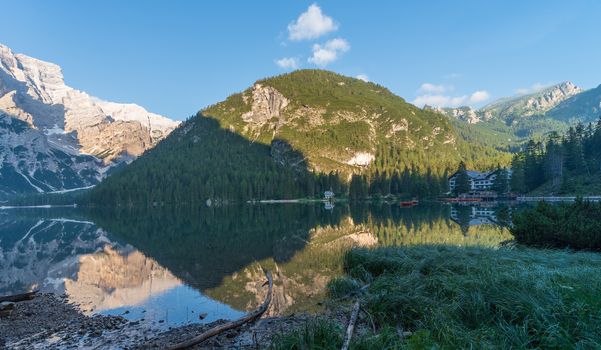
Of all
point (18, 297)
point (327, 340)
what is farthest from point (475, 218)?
point (18, 297)

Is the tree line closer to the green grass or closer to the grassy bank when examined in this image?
the grassy bank

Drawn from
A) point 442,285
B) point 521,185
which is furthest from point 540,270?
point 521,185

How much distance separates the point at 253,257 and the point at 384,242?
45.7 ft

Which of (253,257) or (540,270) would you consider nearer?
(540,270)

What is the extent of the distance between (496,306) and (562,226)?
20.4 meters

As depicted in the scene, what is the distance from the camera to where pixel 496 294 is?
1105 centimetres

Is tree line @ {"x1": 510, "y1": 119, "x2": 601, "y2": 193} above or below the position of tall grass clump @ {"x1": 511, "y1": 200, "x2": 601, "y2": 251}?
above

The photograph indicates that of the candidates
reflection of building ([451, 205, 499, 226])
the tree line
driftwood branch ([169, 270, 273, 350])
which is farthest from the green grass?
the tree line

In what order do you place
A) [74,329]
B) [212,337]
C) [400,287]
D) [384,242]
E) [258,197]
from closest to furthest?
[212,337], [400,287], [74,329], [384,242], [258,197]

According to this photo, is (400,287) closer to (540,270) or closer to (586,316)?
(540,270)

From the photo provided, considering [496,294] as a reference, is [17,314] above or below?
below

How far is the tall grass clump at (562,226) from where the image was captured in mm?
Answer: 24344

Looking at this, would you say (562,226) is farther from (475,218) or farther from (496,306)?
(475,218)

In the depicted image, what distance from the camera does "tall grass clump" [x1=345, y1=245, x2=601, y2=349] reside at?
327 inches
